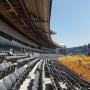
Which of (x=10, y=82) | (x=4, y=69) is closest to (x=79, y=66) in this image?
(x=4, y=69)

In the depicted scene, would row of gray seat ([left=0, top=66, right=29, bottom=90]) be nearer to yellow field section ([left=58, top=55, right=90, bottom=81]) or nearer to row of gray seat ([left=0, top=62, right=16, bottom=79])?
row of gray seat ([left=0, top=62, right=16, bottom=79])

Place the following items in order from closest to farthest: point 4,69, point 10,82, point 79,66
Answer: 1. point 10,82
2. point 4,69
3. point 79,66

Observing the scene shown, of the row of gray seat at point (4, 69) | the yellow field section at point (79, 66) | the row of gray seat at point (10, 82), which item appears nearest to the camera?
the row of gray seat at point (10, 82)

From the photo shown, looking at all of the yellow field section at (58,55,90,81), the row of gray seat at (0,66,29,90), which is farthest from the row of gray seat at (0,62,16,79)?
the yellow field section at (58,55,90,81)

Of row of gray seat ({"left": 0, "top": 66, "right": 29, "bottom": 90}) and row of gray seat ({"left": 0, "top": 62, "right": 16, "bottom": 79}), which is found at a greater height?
row of gray seat ({"left": 0, "top": 62, "right": 16, "bottom": 79})

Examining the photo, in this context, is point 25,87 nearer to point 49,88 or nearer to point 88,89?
point 49,88

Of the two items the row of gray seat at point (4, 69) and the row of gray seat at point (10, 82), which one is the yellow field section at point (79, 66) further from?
the row of gray seat at point (10, 82)

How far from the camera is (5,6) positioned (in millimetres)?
25266

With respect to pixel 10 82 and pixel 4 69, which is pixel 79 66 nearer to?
pixel 4 69

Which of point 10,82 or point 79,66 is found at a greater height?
point 79,66

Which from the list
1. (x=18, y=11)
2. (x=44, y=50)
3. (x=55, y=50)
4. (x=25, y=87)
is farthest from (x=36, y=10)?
(x=55, y=50)

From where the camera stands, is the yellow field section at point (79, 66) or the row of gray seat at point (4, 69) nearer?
the row of gray seat at point (4, 69)

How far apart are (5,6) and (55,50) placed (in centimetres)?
11257

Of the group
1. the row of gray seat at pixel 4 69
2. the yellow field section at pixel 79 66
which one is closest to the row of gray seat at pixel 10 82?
the row of gray seat at pixel 4 69
